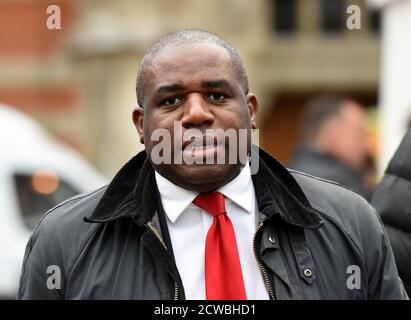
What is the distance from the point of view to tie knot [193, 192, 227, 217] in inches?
149

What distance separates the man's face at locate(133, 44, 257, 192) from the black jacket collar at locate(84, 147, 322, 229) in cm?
11

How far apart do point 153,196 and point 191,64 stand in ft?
1.30

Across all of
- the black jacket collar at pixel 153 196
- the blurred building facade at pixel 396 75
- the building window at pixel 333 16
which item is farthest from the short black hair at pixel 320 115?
the building window at pixel 333 16

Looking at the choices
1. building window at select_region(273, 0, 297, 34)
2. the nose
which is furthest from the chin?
building window at select_region(273, 0, 297, 34)

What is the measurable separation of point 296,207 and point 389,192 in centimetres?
90

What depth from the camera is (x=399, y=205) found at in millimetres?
4605

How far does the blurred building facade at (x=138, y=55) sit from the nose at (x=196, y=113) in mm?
16256

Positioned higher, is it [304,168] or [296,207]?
[296,207]

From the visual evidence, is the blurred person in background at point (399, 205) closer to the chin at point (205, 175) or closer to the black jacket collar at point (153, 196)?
the black jacket collar at point (153, 196)

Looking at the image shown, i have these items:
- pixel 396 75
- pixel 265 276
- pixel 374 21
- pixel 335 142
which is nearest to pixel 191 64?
pixel 265 276

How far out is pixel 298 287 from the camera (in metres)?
3.68

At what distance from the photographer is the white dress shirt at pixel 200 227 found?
3713 millimetres
